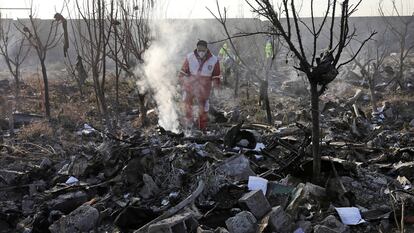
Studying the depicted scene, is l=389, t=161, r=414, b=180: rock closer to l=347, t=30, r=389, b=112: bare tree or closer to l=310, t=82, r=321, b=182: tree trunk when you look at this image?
l=310, t=82, r=321, b=182: tree trunk

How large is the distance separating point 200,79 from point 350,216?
3990 millimetres

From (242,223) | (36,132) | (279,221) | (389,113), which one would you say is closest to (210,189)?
(242,223)

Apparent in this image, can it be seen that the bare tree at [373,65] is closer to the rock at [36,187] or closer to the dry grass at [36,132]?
the rock at [36,187]

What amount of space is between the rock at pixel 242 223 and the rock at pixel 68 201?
1.60m

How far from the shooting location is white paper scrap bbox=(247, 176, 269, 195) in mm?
4066

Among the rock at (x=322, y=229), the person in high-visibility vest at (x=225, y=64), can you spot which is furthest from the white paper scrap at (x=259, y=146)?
the person in high-visibility vest at (x=225, y=64)

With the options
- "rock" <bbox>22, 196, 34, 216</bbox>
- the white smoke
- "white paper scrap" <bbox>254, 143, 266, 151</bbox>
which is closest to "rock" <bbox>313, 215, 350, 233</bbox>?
"white paper scrap" <bbox>254, 143, 266, 151</bbox>

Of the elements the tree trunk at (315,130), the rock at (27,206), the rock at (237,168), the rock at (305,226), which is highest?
the tree trunk at (315,130)

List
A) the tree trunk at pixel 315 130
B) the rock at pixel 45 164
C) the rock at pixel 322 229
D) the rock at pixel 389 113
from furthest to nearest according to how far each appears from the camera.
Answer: the rock at pixel 389 113 → the rock at pixel 45 164 → the tree trunk at pixel 315 130 → the rock at pixel 322 229

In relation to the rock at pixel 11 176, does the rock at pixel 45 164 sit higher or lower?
higher

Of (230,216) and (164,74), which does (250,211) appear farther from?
(164,74)

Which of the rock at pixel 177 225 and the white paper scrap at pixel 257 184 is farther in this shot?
the white paper scrap at pixel 257 184

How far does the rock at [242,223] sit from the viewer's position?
3.42 meters

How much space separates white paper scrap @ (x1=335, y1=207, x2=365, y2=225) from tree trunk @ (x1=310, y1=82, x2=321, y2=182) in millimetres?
490
